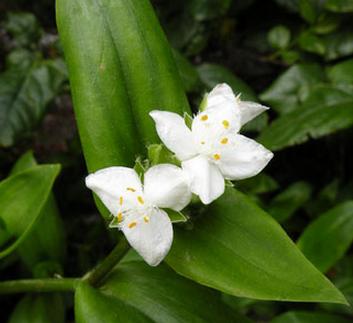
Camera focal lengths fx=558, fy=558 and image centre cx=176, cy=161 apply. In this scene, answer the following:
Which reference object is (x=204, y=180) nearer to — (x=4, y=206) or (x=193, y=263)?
(x=193, y=263)

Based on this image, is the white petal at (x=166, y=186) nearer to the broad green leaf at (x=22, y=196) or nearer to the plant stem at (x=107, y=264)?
the plant stem at (x=107, y=264)

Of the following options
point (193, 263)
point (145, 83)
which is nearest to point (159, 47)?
point (145, 83)

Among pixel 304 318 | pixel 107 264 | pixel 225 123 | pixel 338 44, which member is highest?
pixel 225 123

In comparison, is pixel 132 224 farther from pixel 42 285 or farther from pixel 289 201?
pixel 289 201

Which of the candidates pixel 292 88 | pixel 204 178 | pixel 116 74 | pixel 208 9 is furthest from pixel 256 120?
pixel 204 178

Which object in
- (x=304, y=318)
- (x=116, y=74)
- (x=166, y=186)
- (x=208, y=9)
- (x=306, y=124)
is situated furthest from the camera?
(x=208, y=9)

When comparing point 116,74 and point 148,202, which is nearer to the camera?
point 148,202

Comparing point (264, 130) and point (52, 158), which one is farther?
point (52, 158)
